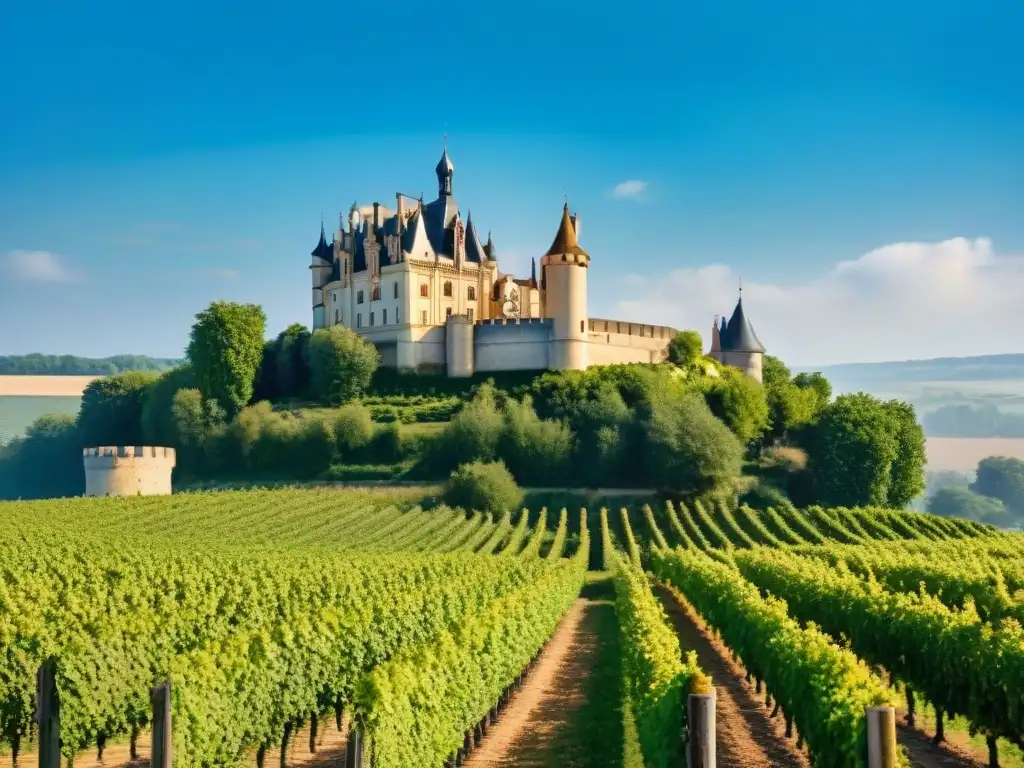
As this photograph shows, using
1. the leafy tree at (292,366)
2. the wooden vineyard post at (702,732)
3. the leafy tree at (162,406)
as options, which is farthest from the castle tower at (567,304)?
the wooden vineyard post at (702,732)

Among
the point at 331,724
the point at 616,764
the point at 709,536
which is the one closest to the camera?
the point at 616,764

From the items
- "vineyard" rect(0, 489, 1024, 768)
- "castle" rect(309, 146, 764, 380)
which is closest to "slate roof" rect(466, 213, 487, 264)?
"castle" rect(309, 146, 764, 380)

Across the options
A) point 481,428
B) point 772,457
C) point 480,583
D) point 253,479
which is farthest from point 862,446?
point 480,583

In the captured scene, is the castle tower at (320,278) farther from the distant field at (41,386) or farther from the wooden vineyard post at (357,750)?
the wooden vineyard post at (357,750)

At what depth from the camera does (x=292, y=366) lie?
220 feet

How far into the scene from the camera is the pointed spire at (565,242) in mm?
62250

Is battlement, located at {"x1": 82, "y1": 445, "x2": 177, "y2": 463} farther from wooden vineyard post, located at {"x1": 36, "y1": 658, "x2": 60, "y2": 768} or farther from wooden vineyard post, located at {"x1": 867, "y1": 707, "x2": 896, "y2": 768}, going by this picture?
wooden vineyard post, located at {"x1": 867, "y1": 707, "x2": 896, "y2": 768}

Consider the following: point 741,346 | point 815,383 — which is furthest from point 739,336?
point 815,383

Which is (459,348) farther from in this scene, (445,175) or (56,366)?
(56,366)

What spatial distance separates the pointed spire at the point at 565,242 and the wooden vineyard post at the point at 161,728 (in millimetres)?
54475

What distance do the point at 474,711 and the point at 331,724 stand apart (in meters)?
3.65

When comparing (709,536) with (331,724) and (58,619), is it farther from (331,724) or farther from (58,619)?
(58,619)

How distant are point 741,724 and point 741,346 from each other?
59.2 m

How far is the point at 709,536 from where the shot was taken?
42.9 m
